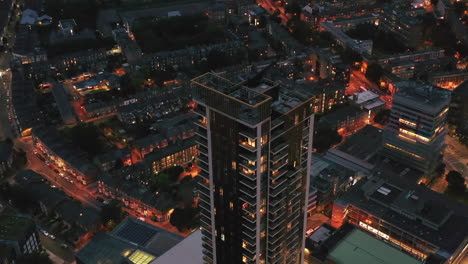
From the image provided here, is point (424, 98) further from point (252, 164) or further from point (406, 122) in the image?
point (252, 164)

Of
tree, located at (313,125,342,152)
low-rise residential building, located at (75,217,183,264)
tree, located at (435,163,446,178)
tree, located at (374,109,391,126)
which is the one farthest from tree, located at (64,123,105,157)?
tree, located at (435,163,446,178)

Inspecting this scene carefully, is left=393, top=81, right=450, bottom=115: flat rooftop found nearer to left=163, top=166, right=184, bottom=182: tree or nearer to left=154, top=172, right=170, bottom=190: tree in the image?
left=163, top=166, right=184, bottom=182: tree

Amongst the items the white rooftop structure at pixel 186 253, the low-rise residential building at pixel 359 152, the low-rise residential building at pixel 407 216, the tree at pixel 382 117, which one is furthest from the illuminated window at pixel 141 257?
the tree at pixel 382 117

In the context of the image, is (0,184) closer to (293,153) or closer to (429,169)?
(293,153)

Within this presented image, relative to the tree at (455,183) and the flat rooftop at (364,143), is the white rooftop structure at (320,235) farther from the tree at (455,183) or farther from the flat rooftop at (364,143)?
the tree at (455,183)

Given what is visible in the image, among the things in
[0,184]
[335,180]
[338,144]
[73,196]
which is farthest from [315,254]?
[0,184]

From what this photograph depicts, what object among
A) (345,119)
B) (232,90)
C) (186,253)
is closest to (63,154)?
(186,253)
